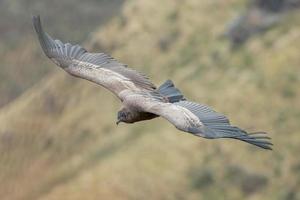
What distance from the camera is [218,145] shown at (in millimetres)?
85938

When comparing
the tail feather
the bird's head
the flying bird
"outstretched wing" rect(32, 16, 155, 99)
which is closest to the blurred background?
"outstretched wing" rect(32, 16, 155, 99)

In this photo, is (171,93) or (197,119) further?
(171,93)

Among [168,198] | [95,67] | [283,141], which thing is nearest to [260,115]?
[283,141]

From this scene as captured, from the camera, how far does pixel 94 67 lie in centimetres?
2414

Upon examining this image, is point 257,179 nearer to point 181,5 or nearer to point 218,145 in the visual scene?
point 218,145

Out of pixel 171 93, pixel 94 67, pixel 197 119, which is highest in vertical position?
pixel 94 67

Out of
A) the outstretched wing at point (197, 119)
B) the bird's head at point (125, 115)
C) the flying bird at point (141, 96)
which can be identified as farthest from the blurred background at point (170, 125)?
the outstretched wing at point (197, 119)

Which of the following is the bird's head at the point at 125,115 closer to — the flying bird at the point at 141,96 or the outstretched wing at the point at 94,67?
the flying bird at the point at 141,96

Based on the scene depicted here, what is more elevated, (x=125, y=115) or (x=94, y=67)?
(x=94, y=67)

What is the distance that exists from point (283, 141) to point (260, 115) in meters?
5.02

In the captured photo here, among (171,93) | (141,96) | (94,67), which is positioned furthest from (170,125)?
(171,93)

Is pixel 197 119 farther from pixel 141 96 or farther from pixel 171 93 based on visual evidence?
pixel 141 96

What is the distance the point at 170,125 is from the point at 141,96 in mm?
68038

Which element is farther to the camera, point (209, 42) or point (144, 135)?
point (209, 42)
